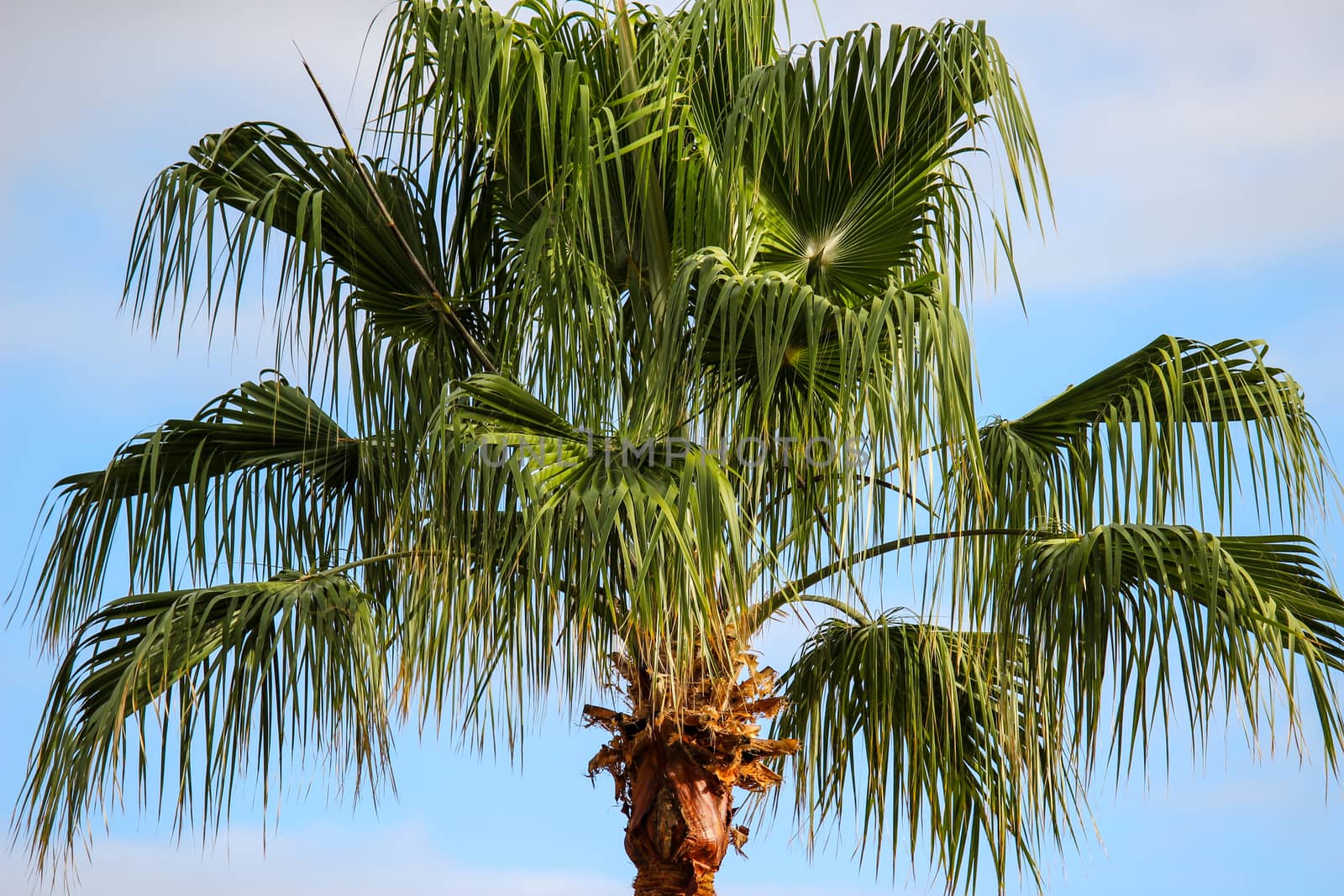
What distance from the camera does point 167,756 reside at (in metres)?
4.49

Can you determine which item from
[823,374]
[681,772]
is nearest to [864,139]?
[823,374]

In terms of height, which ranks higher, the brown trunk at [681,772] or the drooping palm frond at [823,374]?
the drooping palm frond at [823,374]

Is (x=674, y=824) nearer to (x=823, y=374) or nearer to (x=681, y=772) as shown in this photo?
(x=681, y=772)

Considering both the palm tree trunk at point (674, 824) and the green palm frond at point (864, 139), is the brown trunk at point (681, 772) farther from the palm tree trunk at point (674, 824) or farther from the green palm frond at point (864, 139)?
the green palm frond at point (864, 139)

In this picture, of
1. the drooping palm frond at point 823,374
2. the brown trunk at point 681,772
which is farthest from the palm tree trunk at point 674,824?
the drooping palm frond at point 823,374

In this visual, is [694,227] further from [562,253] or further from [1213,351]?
[1213,351]

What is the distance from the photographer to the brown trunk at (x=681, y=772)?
461 cm

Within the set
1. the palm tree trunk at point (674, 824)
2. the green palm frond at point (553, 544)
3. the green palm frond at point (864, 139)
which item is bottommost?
the palm tree trunk at point (674, 824)

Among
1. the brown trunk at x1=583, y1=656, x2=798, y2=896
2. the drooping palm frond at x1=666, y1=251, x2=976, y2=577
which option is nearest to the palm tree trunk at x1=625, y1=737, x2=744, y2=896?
the brown trunk at x1=583, y1=656, x2=798, y2=896

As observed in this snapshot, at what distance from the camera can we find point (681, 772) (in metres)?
4.64

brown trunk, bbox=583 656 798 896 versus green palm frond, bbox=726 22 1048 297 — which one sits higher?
green palm frond, bbox=726 22 1048 297

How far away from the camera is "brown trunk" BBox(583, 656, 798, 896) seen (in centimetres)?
461

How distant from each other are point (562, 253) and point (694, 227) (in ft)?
1.65

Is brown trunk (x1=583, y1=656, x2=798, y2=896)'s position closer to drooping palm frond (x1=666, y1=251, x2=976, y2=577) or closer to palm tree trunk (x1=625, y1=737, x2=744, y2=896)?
palm tree trunk (x1=625, y1=737, x2=744, y2=896)
